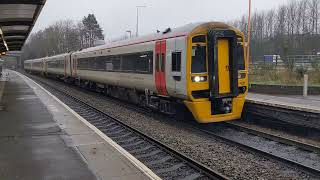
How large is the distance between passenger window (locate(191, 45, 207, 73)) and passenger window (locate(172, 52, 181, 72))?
0.52 metres

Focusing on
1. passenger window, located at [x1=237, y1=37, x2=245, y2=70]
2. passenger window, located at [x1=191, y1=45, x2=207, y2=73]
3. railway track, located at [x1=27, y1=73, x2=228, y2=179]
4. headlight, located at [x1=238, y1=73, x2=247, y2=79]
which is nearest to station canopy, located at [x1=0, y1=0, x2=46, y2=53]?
railway track, located at [x1=27, y1=73, x2=228, y2=179]

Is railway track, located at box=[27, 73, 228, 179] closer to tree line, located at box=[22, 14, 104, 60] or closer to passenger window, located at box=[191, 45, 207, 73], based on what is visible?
passenger window, located at box=[191, 45, 207, 73]

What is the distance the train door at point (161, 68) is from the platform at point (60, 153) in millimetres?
2709

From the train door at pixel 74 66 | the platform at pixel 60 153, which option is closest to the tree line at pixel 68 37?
the train door at pixel 74 66

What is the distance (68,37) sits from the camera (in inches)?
3676

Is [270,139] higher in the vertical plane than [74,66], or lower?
lower

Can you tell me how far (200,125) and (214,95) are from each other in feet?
5.77

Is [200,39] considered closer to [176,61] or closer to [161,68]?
[176,61]

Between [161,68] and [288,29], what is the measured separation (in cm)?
4850

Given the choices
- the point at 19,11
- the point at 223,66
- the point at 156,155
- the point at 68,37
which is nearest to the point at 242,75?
the point at 223,66

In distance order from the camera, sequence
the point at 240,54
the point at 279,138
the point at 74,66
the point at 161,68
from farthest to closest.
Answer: the point at 74,66
the point at 161,68
the point at 240,54
the point at 279,138

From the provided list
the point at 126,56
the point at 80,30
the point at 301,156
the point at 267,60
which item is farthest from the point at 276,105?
the point at 80,30

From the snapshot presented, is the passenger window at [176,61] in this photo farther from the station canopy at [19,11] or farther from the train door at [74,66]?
the train door at [74,66]

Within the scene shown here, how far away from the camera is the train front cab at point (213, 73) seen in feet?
39.0
